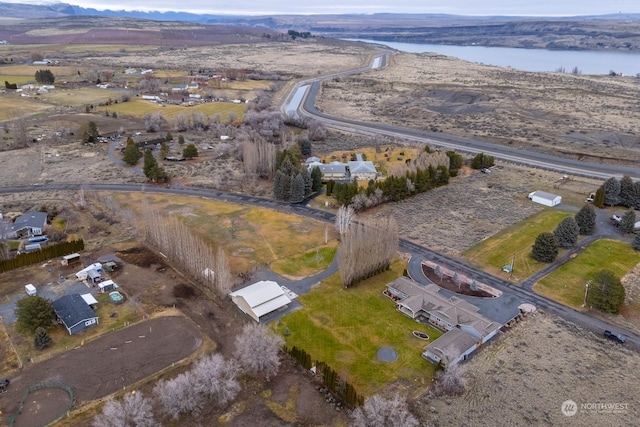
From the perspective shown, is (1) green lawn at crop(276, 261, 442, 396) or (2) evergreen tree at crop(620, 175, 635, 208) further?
(2) evergreen tree at crop(620, 175, 635, 208)

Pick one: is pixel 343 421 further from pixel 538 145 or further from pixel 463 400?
pixel 538 145

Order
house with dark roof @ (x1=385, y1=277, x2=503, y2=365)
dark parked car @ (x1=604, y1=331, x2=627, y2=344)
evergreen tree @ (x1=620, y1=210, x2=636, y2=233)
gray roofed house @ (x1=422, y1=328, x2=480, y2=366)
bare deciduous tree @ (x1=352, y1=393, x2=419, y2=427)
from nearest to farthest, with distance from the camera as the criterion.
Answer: bare deciduous tree @ (x1=352, y1=393, x2=419, y2=427), gray roofed house @ (x1=422, y1=328, x2=480, y2=366), house with dark roof @ (x1=385, y1=277, x2=503, y2=365), dark parked car @ (x1=604, y1=331, x2=627, y2=344), evergreen tree @ (x1=620, y1=210, x2=636, y2=233)

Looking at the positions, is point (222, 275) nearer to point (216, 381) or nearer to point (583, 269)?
point (216, 381)

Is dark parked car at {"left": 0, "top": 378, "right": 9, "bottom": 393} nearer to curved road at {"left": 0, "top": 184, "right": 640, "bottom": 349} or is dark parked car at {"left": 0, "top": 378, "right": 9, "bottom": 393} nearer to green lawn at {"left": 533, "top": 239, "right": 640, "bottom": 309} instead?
curved road at {"left": 0, "top": 184, "right": 640, "bottom": 349}

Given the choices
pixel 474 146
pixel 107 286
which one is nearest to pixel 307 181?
pixel 107 286

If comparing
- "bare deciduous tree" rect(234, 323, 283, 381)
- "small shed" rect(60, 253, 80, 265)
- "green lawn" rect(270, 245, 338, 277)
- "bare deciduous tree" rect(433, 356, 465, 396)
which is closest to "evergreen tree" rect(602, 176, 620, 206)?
"green lawn" rect(270, 245, 338, 277)

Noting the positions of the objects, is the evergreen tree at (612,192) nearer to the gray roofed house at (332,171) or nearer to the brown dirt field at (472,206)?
the brown dirt field at (472,206)
